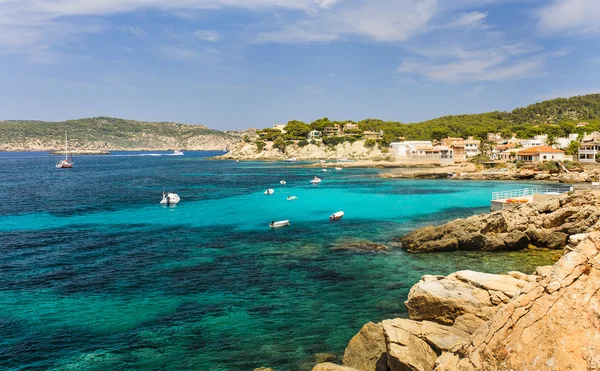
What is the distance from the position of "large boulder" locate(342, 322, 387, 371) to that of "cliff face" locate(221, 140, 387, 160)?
14203 centimetres

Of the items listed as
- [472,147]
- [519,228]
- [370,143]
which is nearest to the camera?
[519,228]

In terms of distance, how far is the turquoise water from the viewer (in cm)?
1595

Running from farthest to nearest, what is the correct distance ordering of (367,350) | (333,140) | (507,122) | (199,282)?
(507,122) → (333,140) → (199,282) → (367,350)

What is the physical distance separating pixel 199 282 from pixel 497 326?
17835 millimetres

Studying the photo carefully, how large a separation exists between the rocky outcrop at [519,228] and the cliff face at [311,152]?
121400mm

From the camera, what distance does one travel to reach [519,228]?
31125 millimetres

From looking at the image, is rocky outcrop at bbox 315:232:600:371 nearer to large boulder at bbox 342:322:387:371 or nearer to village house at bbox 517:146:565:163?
large boulder at bbox 342:322:387:371

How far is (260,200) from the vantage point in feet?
193

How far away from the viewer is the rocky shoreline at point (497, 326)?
790 centimetres

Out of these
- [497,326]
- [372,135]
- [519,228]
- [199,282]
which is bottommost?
[199,282]

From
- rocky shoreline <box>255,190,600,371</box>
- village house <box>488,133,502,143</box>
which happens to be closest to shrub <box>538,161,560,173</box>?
village house <box>488,133,502,143</box>

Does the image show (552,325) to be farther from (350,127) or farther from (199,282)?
(350,127)

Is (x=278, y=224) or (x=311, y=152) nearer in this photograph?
(x=278, y=224)

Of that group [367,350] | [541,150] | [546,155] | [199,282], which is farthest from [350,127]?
[367,350]
